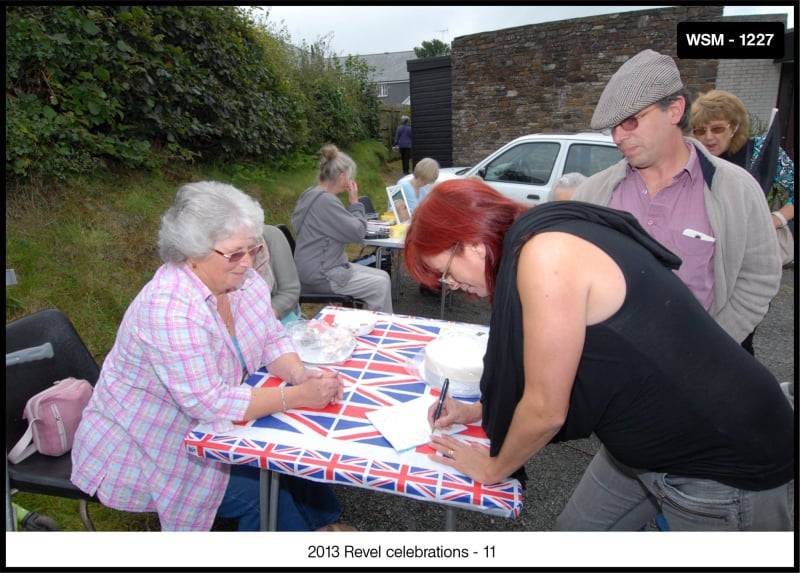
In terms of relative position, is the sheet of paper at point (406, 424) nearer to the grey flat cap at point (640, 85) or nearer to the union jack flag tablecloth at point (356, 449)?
the union jack flag tablecloth at point (356, 449)

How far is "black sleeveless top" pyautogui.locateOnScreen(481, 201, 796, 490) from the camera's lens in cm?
98

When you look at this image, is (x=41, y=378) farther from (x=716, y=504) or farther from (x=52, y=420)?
(x=716, y=504)

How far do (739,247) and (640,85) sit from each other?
2.23 feet

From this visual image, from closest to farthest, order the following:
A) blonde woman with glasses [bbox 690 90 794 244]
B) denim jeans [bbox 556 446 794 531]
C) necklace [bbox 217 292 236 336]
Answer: denim jeans [bbox 556 446 794 531] → necklace [bbox 217 292 236 336] → blonde woman with glasses [bbox 690 90 794 244]

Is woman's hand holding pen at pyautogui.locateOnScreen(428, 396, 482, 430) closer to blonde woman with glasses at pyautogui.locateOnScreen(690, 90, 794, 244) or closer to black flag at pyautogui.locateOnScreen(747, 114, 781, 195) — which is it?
blonde woman with glasses at pyautogui.locateOnScreen(690, 90, 794, 244)

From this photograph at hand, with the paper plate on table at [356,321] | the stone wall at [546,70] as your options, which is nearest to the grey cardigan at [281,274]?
the paper plate on table at [356,321]

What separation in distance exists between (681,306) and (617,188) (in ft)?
3.59

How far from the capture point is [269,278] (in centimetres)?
291

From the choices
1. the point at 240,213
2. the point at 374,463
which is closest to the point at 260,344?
the point at 240,213

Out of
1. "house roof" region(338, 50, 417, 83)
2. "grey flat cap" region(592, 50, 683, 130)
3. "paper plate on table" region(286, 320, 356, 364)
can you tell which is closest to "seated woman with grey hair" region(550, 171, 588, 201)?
"grey flat cap" region(592, 50, 683, 130)

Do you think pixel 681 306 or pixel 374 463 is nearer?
pixel 681 306

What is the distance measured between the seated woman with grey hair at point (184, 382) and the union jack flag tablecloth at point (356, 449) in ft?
0.19

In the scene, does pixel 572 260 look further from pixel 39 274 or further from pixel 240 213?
pixel 39 274

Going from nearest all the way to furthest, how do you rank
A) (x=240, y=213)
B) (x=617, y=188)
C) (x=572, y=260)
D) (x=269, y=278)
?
(x=572, y=260)
(x=240, y=213)
(x=617, y=188)
(x=269, y=278)
